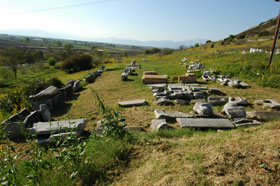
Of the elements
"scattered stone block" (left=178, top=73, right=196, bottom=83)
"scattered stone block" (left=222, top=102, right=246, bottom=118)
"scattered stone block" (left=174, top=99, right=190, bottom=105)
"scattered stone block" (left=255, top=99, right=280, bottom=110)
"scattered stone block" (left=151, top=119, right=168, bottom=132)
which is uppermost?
"scattered stone block" (left=178, top=73, right=196, bottom=83)

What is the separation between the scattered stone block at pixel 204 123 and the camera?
4662mm

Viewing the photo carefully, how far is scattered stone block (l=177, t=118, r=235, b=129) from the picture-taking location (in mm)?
4662

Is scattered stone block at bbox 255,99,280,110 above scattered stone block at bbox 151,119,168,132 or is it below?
above

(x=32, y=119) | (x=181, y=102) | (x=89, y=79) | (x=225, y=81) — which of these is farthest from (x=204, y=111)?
Result: (x=89, y=79)

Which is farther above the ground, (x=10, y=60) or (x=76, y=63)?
(x=76, y=63)

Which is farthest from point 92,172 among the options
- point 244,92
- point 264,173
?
point 244,92

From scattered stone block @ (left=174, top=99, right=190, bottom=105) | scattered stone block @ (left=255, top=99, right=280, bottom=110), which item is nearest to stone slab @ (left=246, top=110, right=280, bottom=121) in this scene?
scattered stone block @ (left=255, top=99, right=280, bottom=110)

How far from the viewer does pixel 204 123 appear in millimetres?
4801

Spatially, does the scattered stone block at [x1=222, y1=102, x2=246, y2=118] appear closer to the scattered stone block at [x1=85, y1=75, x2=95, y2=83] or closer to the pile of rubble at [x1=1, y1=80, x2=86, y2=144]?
the pile of rubble at [x1=1, y1=80, x2=86, y2=144]

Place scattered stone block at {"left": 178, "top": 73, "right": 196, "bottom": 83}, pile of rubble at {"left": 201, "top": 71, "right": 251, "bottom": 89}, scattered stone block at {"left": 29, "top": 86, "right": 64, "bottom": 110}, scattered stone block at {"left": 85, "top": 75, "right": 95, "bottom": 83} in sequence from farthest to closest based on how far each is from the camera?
scattered stone block at {"left": 85, "top": 75, "right": 95, "bottom": 83}, scattered stone block at {"left": 178, "top": 73, "right": 196, "bottom": 83}, pile of rubble at {"left": 201, "top": 71, "right": 251, "bottom": 89}, scattered stone block at {"left": 29, "top": 86, "right": 64, "bottom": 110}

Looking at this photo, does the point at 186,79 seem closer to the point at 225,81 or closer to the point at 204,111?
the point at 225,81

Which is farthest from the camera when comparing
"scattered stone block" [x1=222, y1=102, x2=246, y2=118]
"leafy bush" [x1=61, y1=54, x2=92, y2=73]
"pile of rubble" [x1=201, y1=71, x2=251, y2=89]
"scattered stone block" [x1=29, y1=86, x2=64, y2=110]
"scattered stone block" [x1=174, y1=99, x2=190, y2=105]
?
"leafy bush" [x1=61, y1=54, x2=92, y2=73]

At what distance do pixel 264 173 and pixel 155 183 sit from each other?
1604 millimetres

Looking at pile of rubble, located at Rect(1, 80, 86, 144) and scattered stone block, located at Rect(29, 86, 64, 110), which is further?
scattered stone block, located at Rect(29, 86, 64, 110)
